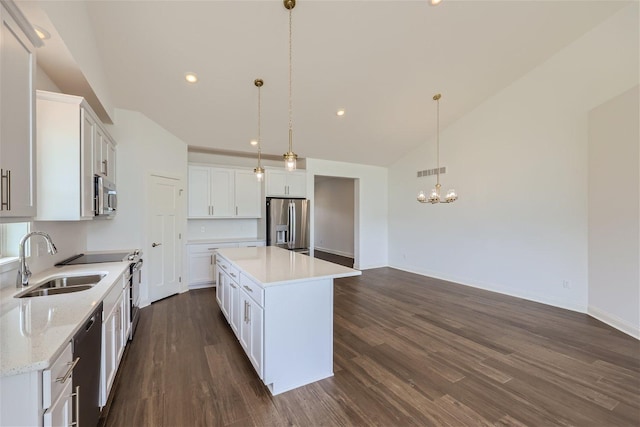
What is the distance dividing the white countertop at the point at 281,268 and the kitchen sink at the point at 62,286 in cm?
120

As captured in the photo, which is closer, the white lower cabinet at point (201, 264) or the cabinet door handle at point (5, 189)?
the cabinet door handle at point (5, 189)

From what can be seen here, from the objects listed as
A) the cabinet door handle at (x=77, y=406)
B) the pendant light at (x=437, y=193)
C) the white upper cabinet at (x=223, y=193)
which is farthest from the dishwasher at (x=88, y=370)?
the pendant light at (x=437, y=193)

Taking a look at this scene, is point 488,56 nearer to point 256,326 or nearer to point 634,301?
point 634,301

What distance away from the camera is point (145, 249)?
4.05 metres

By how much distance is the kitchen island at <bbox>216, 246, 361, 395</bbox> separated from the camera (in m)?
2.11

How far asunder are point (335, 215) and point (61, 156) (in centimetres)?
723

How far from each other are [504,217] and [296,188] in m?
4.04

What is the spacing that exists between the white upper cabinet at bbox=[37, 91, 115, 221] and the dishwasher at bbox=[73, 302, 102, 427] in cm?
109

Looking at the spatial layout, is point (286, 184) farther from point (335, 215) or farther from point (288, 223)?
point (335, 215)

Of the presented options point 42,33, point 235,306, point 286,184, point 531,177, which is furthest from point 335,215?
point 42,33

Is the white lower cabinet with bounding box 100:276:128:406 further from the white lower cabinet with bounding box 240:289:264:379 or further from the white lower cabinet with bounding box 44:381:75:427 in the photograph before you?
the white lower cabinet with bounding box 240:289:264:379

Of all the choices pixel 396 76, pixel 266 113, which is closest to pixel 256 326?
pixel 266 113

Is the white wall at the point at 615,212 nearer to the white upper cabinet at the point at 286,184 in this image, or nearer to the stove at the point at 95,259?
the white upper cabinet at the point at 286,184

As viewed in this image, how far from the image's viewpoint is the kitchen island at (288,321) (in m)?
2.11
